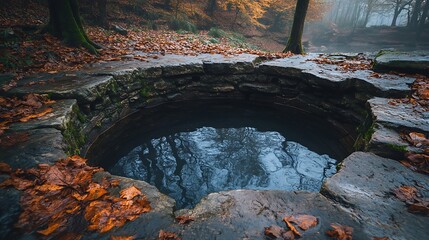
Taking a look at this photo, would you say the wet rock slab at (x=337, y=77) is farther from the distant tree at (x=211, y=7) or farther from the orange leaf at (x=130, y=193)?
the distant tree at (x=211, y=7)

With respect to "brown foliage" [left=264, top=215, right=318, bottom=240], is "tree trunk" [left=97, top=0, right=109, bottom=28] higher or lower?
higher

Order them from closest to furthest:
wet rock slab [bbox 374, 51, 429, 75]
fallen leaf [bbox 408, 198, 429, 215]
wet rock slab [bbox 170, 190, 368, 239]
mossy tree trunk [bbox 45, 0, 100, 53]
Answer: wet rock slab [bbox 170, 190, 368, 239] < fallen leaf [bbox 408, 198, 429, 215] < wet rock slab [bbox 374, 51, 429, 75] < mossy tree trunk [bbox 45, 0, 100, 53]

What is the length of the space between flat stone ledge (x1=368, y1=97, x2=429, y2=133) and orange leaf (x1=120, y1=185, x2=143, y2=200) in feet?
9.81

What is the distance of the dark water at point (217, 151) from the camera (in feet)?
11.2

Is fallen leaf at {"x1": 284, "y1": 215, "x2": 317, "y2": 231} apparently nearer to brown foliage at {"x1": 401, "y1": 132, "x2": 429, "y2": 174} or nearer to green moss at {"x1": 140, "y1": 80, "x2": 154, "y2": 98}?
brown foliage at {"x1": 401, "y1": 132, "x2": 429, "y2": 174}

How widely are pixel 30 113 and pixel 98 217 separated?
2.04 metres

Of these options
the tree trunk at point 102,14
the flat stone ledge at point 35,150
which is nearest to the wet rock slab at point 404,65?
the flat stone ledge at point 35,150

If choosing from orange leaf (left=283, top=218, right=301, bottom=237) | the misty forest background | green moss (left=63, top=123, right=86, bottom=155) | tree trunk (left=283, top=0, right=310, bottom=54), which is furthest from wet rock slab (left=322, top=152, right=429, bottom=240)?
tree trunk (left=283, top=0, right=310, bottom=54)

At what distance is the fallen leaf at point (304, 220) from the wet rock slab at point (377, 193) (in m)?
0.32

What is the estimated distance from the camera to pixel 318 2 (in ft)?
78.3

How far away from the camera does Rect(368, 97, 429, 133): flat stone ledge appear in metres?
2.77

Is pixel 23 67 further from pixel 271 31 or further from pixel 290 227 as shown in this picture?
pixel 271 31

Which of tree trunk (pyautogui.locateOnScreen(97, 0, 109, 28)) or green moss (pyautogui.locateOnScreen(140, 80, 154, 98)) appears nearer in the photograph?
green moss (pyautogui.locateOnScreen(140, 80, 154, 98))

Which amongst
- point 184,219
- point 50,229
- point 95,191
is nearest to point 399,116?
point 184,219
